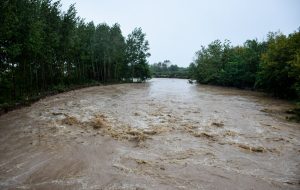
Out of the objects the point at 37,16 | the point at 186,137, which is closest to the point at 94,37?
the point at 37,16

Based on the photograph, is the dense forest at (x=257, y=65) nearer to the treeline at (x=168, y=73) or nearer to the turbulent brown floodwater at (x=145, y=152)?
the turbulent brown floodwater at (x=145, y=152)

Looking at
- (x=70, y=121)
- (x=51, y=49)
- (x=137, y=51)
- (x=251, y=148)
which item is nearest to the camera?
(x=251, y=148)

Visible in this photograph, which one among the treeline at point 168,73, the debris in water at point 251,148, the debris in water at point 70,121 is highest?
the treeline at point 168,73

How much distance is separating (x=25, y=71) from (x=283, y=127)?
69.9 feet

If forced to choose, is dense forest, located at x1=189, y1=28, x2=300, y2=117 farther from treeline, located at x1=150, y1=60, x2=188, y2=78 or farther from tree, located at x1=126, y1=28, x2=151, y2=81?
treeline, located at x1=150, y1=60, x2=188, y2=78

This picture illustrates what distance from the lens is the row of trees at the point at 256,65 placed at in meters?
32.0

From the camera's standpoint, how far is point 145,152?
34.5ft

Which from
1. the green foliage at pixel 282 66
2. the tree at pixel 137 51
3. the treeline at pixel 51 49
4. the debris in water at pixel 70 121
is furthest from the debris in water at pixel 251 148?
the tree at pixel 137 51

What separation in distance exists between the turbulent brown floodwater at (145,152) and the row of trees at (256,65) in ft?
31.4

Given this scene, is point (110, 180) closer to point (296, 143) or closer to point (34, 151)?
point (34, 151)

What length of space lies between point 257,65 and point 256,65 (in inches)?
14.9

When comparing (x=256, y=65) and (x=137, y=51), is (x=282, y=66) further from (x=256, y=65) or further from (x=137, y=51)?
(x=137, y=51)

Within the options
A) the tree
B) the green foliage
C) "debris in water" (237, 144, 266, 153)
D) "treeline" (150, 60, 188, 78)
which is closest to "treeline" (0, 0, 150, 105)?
the tree

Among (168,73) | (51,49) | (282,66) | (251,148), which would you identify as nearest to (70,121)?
(251,148)
